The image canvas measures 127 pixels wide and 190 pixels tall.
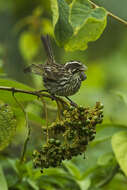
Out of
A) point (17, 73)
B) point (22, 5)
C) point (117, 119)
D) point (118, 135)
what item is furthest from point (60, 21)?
point (22, 5)

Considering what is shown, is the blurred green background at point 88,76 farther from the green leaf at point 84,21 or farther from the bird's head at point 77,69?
the green leaf at point 84,21

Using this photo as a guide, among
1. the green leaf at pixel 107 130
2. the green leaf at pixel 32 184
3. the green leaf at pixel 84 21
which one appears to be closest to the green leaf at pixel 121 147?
the green leaf at pixel 107 130

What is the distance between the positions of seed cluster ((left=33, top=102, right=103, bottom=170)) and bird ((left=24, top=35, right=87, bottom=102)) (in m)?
0.98

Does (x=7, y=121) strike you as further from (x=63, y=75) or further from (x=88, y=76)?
(x=88, y=76)

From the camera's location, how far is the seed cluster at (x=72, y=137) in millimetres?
2129

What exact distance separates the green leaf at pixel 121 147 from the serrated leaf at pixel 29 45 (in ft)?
6.85

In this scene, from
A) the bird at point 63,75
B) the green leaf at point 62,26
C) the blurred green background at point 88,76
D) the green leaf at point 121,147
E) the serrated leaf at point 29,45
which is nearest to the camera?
the green leaf at point 62,26

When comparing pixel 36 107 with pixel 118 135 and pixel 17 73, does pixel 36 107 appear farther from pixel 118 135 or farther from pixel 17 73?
pixel 17 73

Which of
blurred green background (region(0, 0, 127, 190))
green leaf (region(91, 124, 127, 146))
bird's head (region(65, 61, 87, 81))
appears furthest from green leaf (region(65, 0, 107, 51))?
bird's head (region(65, 61, 87, 81))

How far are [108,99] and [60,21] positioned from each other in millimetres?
2857

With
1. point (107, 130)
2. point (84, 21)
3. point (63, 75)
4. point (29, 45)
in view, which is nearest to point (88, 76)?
point (29, 45)

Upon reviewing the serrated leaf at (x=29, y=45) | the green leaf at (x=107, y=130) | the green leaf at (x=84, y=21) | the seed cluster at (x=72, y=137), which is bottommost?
the seed cluster at (x=72, y=137)

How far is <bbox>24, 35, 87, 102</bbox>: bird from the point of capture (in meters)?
3.19

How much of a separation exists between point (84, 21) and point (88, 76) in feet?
14.2
